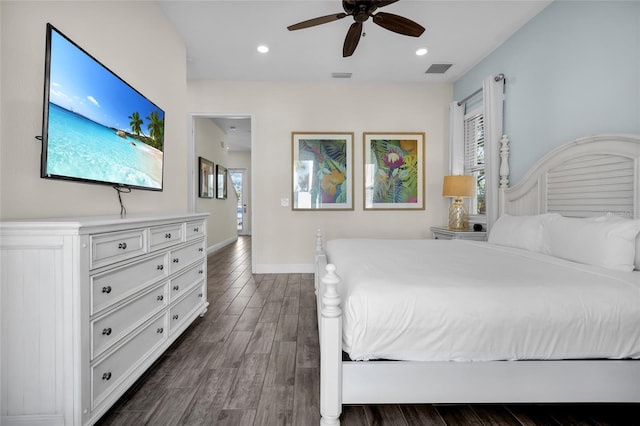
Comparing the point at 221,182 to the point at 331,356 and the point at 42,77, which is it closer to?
the point at 42,77

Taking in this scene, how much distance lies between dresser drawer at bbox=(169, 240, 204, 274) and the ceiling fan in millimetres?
Result: 1895

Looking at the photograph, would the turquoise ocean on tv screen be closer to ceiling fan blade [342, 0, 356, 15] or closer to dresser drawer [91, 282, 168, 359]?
dresser drawer [91, 282, 168, 359]

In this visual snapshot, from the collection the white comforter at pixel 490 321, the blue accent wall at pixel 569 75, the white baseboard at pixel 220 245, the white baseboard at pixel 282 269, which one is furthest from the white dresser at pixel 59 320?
the white baseboard at pixel 220 245

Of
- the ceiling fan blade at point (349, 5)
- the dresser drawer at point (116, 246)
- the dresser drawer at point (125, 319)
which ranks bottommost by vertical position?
the dresser drawer at point (125, 319)

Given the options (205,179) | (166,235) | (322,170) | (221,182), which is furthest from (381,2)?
(221,182)

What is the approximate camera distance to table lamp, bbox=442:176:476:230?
3.58m

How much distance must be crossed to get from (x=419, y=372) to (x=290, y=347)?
1.09 m

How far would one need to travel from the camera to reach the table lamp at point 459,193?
3.58 m

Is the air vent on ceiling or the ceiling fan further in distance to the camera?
the air vent on ceiling

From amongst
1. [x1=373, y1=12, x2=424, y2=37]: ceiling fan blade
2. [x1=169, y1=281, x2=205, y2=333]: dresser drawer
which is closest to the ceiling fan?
[x1=373, y1=12, x2=424, y2=37]: ceiling fan blade

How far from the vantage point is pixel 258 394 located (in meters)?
1.60

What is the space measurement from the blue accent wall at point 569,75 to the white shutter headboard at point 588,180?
0.16m

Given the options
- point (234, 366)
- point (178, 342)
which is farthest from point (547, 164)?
point (178, 342)

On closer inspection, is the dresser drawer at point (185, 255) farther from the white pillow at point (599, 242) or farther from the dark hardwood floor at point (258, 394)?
A: the white pillow at point (599, 242)
